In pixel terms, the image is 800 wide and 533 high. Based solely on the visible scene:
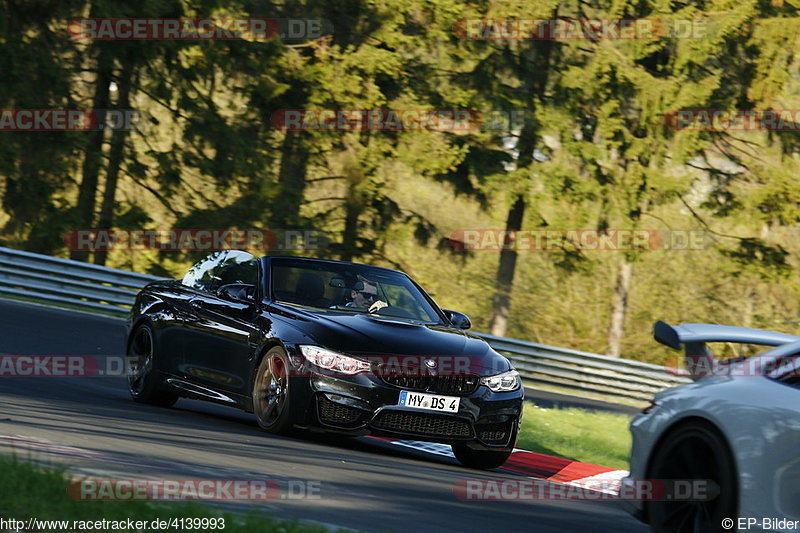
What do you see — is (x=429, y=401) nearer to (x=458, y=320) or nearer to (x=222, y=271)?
(x=458, y=320)

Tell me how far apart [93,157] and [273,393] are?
70.0 feet

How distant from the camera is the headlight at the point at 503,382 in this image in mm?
9234

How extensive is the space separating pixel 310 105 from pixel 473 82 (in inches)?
145

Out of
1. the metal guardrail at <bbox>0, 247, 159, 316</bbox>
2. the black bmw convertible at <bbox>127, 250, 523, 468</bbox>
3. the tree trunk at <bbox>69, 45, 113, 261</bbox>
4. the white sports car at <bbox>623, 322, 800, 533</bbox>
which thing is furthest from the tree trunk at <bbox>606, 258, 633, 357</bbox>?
the white sports car at <bbox>623, 322, 800, 533</bbox>

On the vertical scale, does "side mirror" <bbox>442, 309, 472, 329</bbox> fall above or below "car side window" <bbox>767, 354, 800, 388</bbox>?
below

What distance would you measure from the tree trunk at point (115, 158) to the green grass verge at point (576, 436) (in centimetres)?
1679

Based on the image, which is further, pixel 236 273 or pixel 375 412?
pixel 236 273

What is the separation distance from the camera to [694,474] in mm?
5664

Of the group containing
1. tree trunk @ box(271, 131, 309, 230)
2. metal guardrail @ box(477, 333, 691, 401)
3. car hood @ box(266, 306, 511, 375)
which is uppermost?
tree trunk @ box(271, 131, 309, 230)

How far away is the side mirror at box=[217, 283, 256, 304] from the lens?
10086 millimetres

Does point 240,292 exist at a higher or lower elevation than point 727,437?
higher

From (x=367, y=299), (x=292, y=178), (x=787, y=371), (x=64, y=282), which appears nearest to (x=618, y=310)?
(x=292, y=178)

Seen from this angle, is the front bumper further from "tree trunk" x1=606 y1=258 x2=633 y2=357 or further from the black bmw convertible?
"tree trunk" x1=606 y1=258 x2=633 y2=357

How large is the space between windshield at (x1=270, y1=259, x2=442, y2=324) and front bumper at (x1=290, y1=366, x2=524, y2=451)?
1068 millimetres
